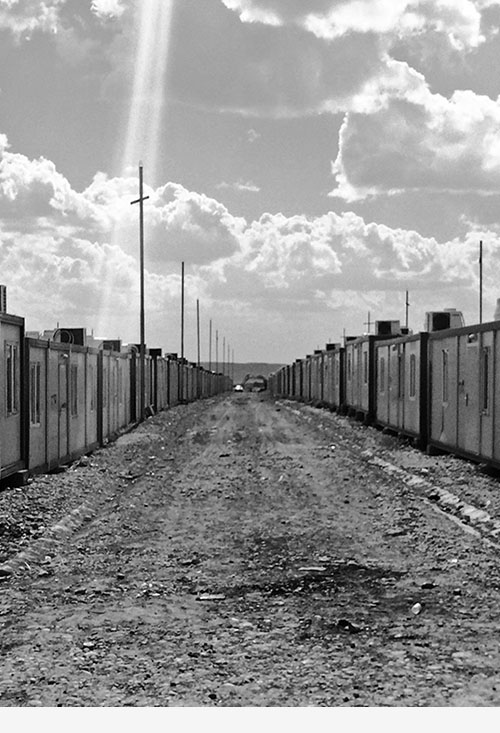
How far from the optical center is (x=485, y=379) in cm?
1519

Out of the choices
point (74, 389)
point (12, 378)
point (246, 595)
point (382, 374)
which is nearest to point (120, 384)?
point (382, 374)

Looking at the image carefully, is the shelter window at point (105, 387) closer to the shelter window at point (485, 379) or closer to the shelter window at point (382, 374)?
the shelter window at point (382, 374)

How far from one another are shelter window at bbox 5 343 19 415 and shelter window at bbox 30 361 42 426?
740mm

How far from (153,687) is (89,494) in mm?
8693

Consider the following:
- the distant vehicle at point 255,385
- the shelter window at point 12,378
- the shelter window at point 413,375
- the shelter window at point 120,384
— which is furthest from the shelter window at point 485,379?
the distant vehicle at point 255,385

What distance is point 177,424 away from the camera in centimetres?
3206

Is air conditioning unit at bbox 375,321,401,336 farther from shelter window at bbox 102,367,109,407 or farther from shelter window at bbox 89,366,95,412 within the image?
shelter window at bbox 89,366,95,412

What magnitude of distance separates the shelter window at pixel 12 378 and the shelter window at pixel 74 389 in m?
3.99

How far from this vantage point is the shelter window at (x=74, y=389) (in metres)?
17.7

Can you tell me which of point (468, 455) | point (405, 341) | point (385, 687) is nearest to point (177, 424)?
point (405, 341)

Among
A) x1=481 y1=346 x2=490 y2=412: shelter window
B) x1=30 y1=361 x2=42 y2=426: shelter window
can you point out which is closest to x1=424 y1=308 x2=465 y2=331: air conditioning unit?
x1=481 y1=346 x2=490 y2=412: shelter window

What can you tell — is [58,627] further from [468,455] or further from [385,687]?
[468,455]

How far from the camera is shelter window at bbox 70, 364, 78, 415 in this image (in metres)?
17.7

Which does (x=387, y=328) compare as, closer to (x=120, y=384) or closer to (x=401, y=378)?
(x=401, y=378)
